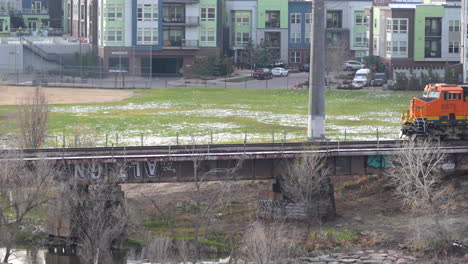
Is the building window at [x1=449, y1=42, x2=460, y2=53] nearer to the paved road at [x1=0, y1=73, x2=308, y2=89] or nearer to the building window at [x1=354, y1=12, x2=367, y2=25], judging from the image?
the paved road at [x1=0, y1=73, x2=308, y2=89]

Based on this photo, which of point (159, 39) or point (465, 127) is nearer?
point (465, 127)

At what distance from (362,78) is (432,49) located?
36.3 ft

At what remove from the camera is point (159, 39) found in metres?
123

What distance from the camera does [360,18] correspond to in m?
135

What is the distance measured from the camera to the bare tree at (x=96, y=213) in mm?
46719

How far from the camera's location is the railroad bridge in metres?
52.9

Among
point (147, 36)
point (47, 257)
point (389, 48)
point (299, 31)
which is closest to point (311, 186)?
point (47, 257)

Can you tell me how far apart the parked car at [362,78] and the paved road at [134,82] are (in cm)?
632

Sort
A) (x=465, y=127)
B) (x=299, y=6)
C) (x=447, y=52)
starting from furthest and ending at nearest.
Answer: (x=299, y=6) → (x=447, y=52) → (x=465, y=127)

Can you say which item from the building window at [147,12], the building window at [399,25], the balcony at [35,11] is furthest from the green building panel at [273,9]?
the balcony at [35,11]

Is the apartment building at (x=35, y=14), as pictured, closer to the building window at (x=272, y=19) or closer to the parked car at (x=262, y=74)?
the building window at (x=272, y=19)

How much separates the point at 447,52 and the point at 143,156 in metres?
71.0

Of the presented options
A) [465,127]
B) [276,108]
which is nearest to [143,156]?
[465,127]

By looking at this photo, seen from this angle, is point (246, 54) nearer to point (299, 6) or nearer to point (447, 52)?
point (299, 6)
